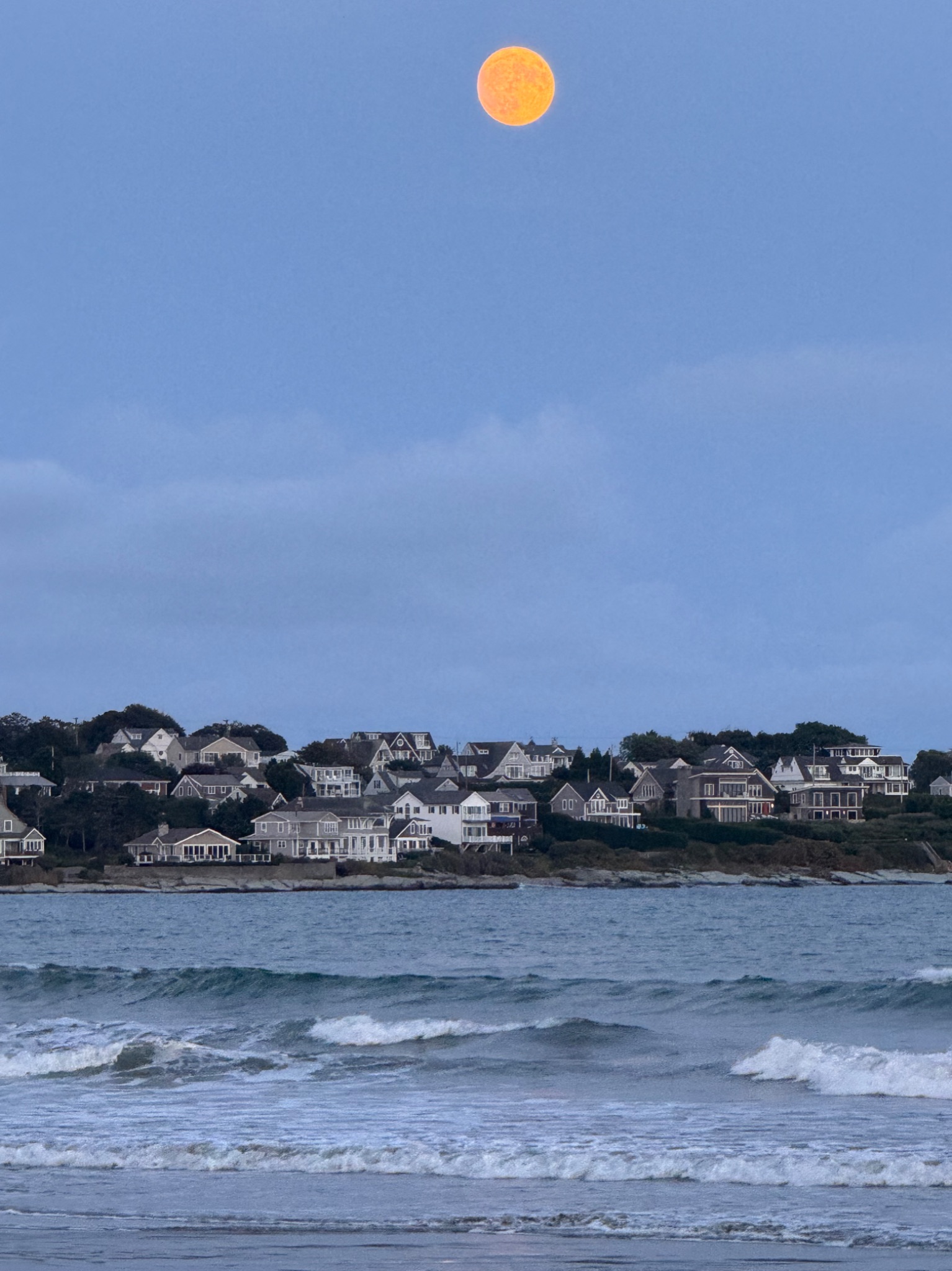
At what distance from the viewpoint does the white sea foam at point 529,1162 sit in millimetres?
13000

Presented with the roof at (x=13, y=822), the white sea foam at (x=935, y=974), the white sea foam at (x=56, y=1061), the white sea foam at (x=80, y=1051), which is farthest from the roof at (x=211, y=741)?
the white sea foam at (x=56, y=1061)

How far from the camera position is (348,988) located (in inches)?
1262

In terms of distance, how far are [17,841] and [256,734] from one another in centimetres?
5558

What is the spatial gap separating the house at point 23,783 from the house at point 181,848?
48.5 feet

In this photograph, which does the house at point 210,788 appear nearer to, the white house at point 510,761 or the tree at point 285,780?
the tree at point 285,780

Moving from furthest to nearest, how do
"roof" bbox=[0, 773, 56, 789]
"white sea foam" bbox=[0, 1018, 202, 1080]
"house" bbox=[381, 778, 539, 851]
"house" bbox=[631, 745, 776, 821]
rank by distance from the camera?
"house" bbox=[631, 745, 776, 821]
"roof" bbox=[0, 773, 56, 789]
"house" bbox=[381, 778, 539, 851]
"white sea foam" bbox=[0, 1018, 202, 1080]

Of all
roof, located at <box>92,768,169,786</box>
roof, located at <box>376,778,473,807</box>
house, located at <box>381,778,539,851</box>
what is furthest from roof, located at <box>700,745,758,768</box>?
roof, located at <box>92,768,169,786</box>

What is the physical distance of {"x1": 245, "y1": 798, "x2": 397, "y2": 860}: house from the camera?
12044 cm

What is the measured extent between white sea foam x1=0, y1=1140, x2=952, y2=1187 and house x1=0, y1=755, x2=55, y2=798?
11730cm

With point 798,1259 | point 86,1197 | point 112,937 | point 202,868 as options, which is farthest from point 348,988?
point 202,868

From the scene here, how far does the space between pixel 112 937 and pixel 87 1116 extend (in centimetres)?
4050

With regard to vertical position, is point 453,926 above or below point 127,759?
below

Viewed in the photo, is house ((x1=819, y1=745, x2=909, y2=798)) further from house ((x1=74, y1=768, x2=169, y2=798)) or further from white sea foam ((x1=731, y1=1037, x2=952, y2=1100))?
white sea foam ((x1=731, y1=1037, x2=952, y2=1100))

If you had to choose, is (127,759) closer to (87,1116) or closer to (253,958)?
(253,958)
